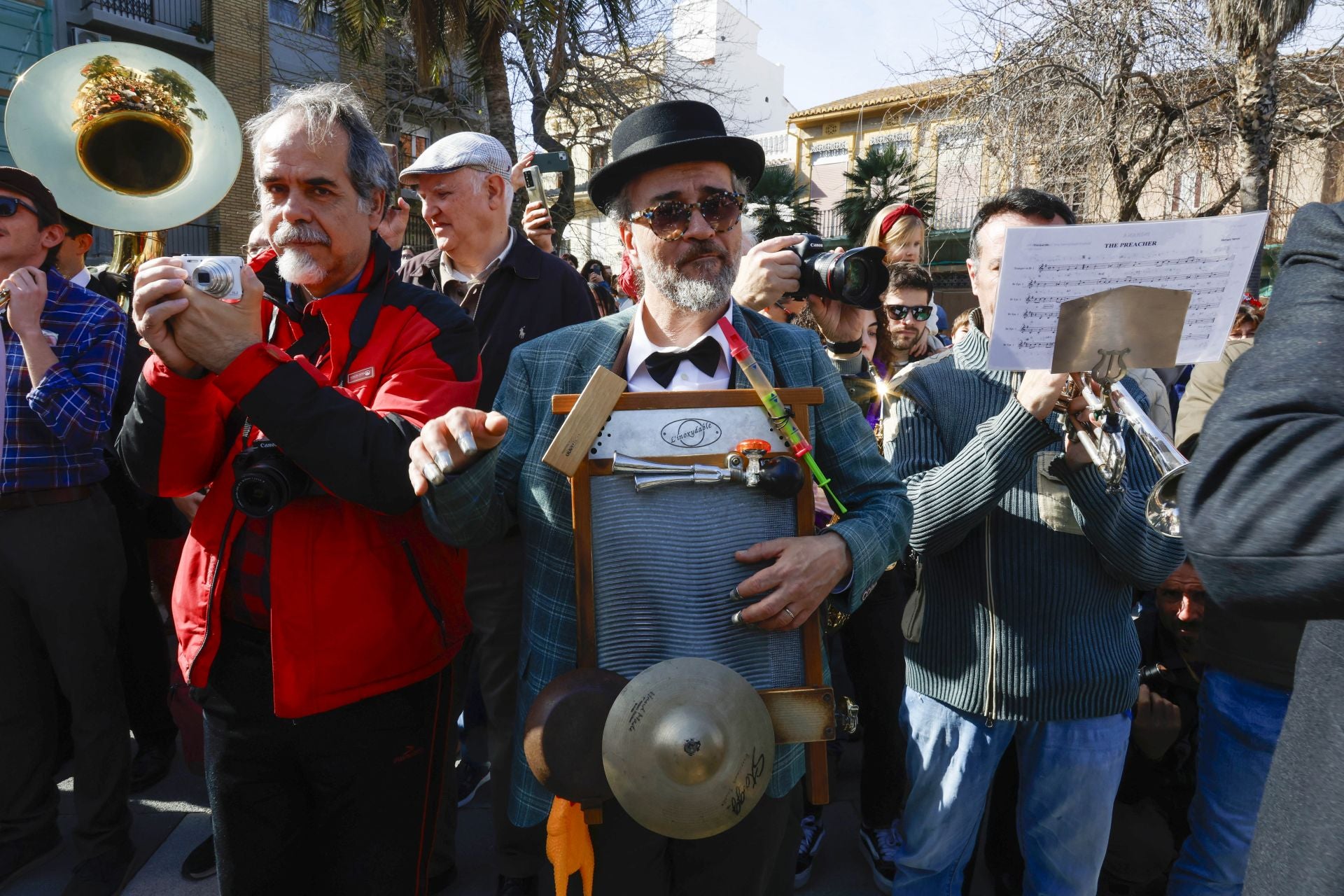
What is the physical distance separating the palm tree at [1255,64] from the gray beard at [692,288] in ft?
28.4

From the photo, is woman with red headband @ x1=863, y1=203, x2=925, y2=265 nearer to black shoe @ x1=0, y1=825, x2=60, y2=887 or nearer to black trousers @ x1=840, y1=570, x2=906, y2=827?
black trousers @ x1=840, y1=570, x2=906, y2=827

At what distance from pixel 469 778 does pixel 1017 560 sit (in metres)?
2.58

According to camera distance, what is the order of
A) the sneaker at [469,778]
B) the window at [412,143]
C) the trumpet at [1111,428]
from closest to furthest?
the trumpet at [1111,428]
the sneaker at [469,778]
the window at [412,143]

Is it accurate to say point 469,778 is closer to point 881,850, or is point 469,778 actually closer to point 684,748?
point 881,850

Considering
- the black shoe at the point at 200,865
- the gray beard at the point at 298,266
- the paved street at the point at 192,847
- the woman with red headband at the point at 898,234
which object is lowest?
the paved street at the point at 192,847

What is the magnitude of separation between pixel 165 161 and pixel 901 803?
149 inches

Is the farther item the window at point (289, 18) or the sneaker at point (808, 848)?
the window at point (289, 18)

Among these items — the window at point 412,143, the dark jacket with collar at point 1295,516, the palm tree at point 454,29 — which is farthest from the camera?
the window at point 412,143

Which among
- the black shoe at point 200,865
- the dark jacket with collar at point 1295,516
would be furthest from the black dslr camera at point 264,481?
the black shoe at point 200,865

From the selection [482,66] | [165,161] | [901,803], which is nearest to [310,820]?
[901,803]

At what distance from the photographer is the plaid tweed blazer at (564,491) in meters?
1.79

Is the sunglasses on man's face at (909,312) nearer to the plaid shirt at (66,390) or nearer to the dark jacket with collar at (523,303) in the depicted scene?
the dark jacket with collar at (523,303)

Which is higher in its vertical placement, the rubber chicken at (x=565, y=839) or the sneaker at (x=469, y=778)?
the rubber chicken at (x=565, y=839)

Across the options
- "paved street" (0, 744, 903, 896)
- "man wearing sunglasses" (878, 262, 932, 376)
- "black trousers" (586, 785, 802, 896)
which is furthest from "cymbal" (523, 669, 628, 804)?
"man wearing sunglasses" (878, 262, 932, 376)
